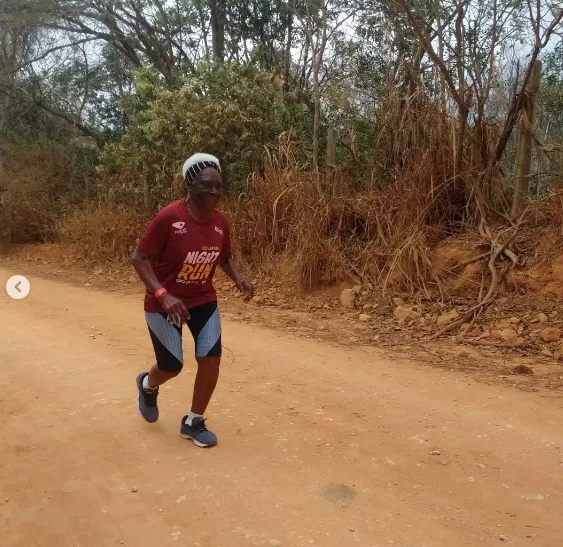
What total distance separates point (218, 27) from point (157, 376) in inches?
396

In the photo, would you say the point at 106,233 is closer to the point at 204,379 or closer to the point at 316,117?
the point at 316,117

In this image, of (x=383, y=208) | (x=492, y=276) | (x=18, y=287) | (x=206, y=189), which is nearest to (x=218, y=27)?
(x=383, y=208)

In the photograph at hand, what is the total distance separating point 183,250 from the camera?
10.8 ft

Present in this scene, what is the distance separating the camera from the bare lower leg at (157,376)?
11.7 ft

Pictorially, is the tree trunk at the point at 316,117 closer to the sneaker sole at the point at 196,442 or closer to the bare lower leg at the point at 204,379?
the bare lower leg at the point at 204,379

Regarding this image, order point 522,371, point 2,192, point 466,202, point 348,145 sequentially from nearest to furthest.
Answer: point 522,371, point 466,202, point 348,145, point 2,192

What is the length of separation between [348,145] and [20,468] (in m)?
6.63

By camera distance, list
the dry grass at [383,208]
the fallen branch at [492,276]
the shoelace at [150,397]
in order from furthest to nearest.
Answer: the dry grass at [383,208]
the fallen branch at [492,276]
the shoelace at [150,397]

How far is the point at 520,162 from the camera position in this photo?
7.20 m

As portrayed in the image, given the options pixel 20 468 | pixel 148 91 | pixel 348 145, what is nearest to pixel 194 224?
pixel 20 468

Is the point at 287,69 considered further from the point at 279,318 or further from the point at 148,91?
the point at 279,318

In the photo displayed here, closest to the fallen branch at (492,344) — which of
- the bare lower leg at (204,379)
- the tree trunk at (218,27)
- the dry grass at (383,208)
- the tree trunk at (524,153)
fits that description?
the dry grass at (383,208)

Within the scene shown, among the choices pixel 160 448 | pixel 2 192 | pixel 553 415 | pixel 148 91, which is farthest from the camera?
pixel 2 192

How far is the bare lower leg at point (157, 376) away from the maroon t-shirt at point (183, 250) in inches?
15.2
